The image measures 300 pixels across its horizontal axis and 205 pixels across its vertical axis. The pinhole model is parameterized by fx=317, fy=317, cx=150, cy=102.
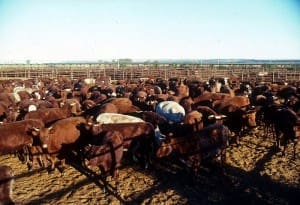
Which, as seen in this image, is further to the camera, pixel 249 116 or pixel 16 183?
pixel 249 116

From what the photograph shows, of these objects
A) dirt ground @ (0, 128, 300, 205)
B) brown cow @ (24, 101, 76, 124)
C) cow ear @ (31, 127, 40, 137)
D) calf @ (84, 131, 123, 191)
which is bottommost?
dirt ground @ (0, 128, 300, 205)

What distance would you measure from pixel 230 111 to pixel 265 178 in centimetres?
385

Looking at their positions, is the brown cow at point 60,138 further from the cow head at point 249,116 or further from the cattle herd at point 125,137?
the cow head at point 249,116

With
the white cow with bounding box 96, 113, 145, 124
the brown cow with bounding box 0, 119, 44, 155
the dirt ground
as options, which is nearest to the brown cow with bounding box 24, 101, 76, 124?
the brown cow with bounding box 0, 119, 44, 155

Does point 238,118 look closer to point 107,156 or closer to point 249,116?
point 249,116

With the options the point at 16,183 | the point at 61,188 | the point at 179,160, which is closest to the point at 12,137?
the point at 16,183

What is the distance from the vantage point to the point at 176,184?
24.2 ft

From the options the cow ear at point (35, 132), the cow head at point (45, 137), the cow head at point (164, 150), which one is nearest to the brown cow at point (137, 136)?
the cow head at point (164, 150)

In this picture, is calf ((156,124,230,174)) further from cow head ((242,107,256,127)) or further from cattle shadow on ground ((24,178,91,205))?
cow head ((242,107,256,127))

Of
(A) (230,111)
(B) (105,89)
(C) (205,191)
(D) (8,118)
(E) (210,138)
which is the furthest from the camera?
(B) (105,89)

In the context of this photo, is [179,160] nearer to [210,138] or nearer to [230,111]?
[210,138]

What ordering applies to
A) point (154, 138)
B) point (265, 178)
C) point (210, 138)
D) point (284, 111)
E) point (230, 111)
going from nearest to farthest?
point (265, 178) < point (210, 138) < point (154, 138) < point (284, 111) < point (230, 111)

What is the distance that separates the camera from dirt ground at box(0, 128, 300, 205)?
6.65m

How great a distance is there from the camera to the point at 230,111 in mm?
11117
